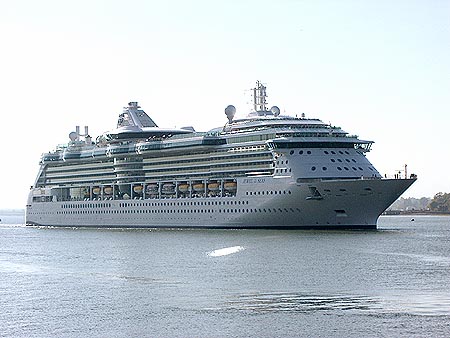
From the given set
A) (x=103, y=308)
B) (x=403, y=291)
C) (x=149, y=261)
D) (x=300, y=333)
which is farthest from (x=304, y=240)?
(x=300, y=333)

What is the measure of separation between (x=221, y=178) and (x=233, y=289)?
49.5 meters

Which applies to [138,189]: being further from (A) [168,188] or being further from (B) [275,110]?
(B) [275,110]

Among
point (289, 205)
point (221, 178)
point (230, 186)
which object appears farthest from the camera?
point (221, 178)

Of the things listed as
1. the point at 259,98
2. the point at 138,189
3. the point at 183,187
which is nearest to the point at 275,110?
the point at 259,98

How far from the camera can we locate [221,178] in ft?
317

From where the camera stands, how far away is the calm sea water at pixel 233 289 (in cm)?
3753

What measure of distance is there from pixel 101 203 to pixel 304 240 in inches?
1820

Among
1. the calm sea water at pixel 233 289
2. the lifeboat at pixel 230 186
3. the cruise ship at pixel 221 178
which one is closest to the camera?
the calm sea water at pixel 233 289

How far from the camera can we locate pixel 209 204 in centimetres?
9669

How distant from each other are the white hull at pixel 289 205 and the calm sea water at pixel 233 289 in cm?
644

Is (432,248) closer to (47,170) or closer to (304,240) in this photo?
(304,240)

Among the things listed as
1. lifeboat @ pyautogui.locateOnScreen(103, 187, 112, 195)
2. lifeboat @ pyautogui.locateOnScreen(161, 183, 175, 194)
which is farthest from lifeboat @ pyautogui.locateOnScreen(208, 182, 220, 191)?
lifeboat @ pyautogui.locateOnScreen(103, 187, 112, 195)

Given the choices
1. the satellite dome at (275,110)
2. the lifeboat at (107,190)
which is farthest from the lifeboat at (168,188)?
the satellite dome at (275,110)

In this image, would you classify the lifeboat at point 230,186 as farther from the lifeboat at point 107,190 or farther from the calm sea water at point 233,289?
the lifeboat at point 107,190
